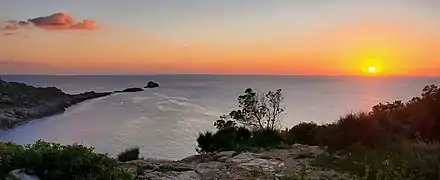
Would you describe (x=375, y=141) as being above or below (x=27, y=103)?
above

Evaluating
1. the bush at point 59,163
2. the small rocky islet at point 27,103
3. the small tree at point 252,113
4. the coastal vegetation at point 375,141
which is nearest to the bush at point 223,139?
the coastal vegetation at point 375,141

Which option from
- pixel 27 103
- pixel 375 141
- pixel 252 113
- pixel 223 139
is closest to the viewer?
pixel 375 141

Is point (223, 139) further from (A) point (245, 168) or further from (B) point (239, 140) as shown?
(A) point (245, 168)

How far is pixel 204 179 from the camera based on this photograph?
7031 millimetres

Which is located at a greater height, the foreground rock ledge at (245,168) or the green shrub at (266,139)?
the foreground rock ledge at (245,168)

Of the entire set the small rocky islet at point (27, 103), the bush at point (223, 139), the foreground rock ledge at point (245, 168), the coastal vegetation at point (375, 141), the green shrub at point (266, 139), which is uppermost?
the coastal vegetation at point (375, 141)

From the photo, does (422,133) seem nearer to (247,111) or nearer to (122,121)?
(247,111)

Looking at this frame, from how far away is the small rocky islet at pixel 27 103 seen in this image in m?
59.1

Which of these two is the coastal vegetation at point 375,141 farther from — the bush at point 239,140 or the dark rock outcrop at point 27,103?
the dark rock outcrop at point 27,103

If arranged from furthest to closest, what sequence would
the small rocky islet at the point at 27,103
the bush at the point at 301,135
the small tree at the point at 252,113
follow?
1. the small rocky islet at the point at 27,103
2. the small tree at the point at 252,113
3. the bush at the point at 301,135

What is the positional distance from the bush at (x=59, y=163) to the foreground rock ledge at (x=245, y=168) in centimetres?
98

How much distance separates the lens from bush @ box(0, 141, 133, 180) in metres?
5.80

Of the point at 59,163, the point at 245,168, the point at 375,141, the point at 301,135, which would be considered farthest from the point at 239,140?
the point at 59,163

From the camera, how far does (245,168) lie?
25.9 ft
